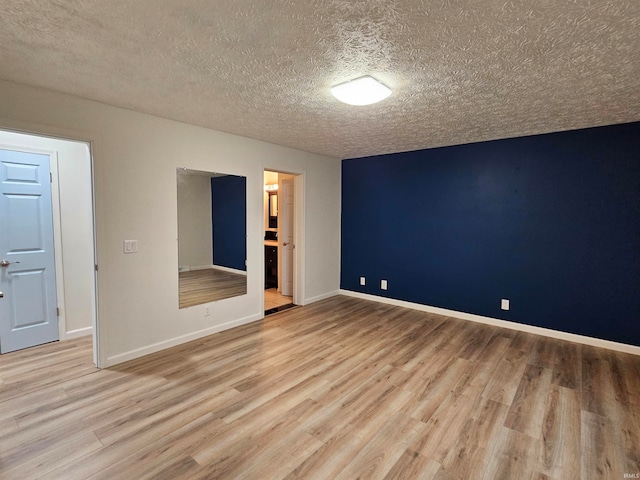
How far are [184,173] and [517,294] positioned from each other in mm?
4424

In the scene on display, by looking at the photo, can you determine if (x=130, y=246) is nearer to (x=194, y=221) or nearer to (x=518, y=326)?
(x=194, y=221)

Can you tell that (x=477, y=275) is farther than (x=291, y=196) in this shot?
No

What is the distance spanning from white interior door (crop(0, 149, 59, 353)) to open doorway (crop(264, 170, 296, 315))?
2.70 m

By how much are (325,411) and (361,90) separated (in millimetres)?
2458

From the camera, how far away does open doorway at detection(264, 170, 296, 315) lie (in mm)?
5301

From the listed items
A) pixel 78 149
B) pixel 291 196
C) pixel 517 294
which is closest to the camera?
pixel 78 149

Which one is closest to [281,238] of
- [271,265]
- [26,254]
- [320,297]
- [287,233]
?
[287,233]

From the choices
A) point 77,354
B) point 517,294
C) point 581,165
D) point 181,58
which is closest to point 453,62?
point 181,58

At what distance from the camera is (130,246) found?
10.1ft

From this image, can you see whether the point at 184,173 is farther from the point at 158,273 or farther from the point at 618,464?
the point at 618,464

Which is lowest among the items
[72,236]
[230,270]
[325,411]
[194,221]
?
[325,411]

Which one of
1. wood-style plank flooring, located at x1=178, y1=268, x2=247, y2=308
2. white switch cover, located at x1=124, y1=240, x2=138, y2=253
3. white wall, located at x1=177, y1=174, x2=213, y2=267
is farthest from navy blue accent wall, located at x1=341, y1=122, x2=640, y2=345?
white switch cover, located at x1=124, y1=240, x2=138, y2=253

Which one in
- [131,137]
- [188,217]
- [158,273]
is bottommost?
[158,273]

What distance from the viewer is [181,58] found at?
79.0 inches
